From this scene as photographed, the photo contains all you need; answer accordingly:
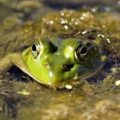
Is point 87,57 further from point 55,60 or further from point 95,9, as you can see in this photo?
point 95,9

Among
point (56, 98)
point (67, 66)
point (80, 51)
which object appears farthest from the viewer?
point (80, 51)

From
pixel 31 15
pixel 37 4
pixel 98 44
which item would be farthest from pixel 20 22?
pixel 98 44

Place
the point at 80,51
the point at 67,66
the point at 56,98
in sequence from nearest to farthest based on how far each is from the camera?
the point at 56,98
the point at 67,66
the point at 80,51

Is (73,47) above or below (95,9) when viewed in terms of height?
above

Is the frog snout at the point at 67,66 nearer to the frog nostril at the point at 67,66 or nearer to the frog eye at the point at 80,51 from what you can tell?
the frog nostril at the point at 67,66

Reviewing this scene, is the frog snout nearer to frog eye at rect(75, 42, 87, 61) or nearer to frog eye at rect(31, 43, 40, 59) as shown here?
frog eye at rect(75, 42, 87, 61)

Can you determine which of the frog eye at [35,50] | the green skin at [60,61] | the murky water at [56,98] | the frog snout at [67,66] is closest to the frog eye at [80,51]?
the green skin at [60,61]

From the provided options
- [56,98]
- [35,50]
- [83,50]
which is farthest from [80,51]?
[56,98]

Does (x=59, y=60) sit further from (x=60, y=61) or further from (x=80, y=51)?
(x=80, y=51)
